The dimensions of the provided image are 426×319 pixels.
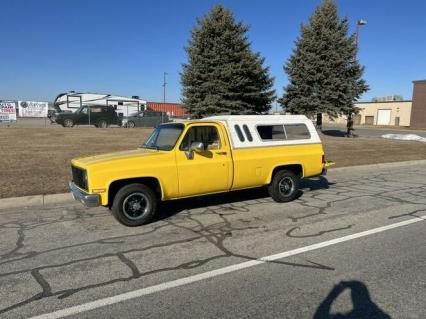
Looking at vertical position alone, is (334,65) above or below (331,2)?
below

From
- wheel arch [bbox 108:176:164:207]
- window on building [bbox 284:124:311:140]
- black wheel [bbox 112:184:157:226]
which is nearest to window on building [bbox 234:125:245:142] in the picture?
window on building [bbox 284:124:311:140]

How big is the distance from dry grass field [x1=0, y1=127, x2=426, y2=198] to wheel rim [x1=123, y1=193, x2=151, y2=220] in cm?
304

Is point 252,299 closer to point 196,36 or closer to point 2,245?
point 2,245

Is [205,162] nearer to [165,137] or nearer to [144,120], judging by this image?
[165,137]

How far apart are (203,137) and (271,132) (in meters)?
1.66

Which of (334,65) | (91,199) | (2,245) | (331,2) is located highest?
(331,2)

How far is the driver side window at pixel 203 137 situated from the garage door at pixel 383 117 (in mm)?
66414

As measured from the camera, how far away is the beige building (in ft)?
210

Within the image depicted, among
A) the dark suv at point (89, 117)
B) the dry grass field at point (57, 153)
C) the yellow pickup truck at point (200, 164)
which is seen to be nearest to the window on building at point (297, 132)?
the yellow pickup truck at point (200, 164)

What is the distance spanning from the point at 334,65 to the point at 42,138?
1813 centimetres

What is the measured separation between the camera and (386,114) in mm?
67438

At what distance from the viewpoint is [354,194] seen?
9.36 metres

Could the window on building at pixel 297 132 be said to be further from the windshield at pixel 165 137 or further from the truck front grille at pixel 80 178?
the truck front grille at pixel 80 178

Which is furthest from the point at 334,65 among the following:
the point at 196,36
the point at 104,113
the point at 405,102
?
the point at 405,102
